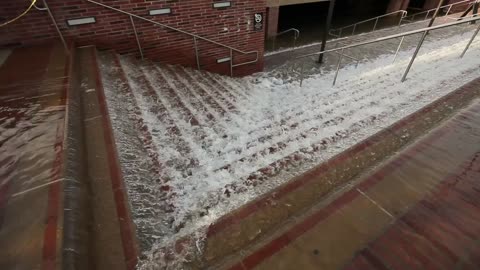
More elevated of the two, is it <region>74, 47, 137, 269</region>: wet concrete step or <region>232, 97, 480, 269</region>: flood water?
<region>74, 47, 137, 269</region>: wet concrete step

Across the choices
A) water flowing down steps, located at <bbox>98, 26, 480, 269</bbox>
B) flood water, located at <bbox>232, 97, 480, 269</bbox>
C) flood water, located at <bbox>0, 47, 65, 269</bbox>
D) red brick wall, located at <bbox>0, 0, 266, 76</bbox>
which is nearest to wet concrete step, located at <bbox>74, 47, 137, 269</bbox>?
water flowing down steps, located at <bbox>98, 26, 480, 269</bbox>

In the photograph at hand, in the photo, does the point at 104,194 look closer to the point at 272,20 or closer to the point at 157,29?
the point at 157,29

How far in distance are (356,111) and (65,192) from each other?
2.99m

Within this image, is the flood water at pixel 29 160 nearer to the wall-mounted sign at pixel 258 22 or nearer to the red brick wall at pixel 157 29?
the red brick wall at pixel 157 29

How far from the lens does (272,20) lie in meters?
9.93

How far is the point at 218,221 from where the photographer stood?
145 centimetres

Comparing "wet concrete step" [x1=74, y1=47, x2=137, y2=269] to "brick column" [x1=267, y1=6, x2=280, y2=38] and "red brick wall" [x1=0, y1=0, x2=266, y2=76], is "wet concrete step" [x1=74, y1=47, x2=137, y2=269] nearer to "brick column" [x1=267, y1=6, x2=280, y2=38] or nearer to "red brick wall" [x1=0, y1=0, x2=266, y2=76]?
"red brick wall" [x1=0, y1=0, x2=266, y2=76]

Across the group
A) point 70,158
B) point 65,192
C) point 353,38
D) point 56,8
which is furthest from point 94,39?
point 353,38

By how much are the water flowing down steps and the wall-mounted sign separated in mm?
2056

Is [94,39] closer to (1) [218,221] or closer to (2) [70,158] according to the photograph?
(2) [70,158]

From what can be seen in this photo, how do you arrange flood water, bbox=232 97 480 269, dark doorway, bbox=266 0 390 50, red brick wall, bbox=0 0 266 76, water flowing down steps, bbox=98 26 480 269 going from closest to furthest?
flood water, bbox=232 97 480 269 → water flowing down steps, bbox=98 26 480 269 → red brick wall, bbox=0 0 266 76 → dark doorway, bbox=266 0 390 50

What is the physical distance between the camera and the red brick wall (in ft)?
11.3

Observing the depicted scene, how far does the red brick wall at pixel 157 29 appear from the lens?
3.43 metres

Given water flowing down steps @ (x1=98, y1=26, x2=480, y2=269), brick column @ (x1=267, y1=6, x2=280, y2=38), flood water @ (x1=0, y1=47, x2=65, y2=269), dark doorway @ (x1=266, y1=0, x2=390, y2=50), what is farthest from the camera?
dark doorway @ (x1=266, y1=0, x2=390, y2=50)
